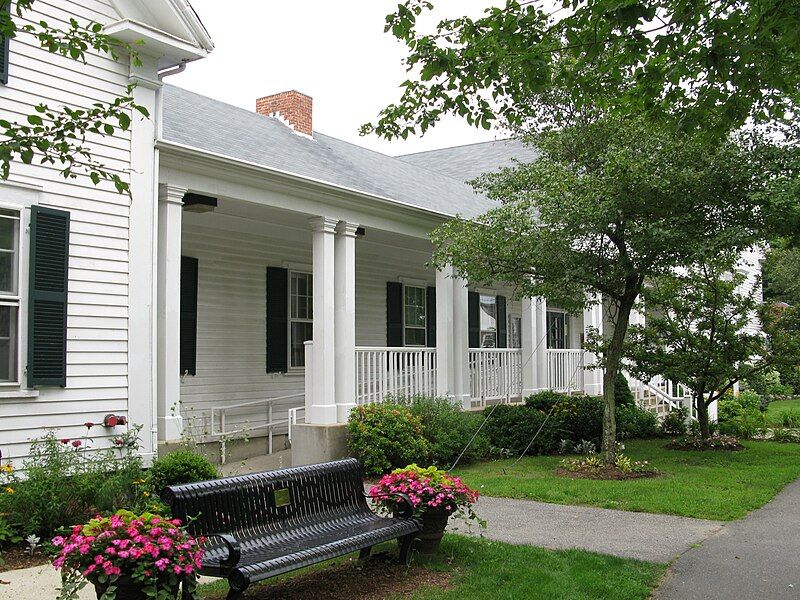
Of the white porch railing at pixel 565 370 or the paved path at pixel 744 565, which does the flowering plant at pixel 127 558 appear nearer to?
the paved path at pixel 744 565

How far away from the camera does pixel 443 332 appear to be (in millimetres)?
14375

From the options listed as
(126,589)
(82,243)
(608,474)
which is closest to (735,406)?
(608,474)

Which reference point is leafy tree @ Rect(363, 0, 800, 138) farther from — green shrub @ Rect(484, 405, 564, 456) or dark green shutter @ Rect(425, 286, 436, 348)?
dark green shutter @ Rect(425, 286, 436, 348)

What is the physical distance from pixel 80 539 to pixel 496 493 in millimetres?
6767

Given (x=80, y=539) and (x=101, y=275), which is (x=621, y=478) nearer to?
(x=101, y=275)

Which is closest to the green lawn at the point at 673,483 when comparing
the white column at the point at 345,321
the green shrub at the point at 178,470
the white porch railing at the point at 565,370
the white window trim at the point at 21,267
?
the white column at the point at 345,321

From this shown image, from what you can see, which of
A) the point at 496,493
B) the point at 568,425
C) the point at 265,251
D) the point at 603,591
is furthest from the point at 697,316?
the point at 603,591

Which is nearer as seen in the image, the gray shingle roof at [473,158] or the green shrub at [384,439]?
the green shrub at [384,439]

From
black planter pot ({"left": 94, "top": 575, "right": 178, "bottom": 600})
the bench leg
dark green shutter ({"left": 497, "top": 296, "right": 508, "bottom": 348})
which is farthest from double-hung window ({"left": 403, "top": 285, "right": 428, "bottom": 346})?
black planter pot ({"left": 94, "top": 575, "right": 178, "bottom": 600})

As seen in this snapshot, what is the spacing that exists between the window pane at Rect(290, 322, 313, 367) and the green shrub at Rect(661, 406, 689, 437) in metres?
8.72

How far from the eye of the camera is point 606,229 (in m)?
11.4

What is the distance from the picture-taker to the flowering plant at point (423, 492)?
6.64 m

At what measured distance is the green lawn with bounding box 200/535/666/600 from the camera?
5.74 meters

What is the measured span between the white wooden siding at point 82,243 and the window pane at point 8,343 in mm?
135
